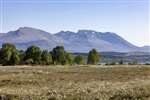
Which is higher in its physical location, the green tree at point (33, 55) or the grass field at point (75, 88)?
the green tree at point (33, 55)

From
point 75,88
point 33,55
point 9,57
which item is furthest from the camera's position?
point 33,55

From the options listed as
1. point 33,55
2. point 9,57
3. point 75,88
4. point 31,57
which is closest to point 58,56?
point 31,57

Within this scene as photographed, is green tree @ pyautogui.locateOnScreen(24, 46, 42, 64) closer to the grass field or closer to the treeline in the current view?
the treeline

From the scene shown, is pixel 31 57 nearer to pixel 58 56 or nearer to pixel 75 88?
pixel 58 56

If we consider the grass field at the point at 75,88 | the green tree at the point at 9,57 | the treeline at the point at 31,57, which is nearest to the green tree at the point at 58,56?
the treeline at the point at 31,57

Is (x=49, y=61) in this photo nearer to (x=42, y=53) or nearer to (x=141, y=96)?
(x=42, y=53)

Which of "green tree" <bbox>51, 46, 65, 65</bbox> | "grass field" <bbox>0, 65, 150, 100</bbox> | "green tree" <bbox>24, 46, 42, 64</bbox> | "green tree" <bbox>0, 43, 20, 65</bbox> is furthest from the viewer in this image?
"green tree" <bbox>51, 46, 65, 65</bbox>

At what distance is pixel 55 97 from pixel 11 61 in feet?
390

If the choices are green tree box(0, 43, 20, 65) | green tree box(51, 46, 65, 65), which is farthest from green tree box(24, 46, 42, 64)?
green tree box(51, 46, 65, 65)

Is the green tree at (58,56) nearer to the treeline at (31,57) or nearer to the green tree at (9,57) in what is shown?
the treeline at (31,57)

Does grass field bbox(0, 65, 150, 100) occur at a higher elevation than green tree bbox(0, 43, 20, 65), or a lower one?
lower

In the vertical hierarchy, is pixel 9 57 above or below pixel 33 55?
below

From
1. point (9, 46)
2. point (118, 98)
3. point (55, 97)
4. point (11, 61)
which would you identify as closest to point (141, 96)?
point (118, 98)

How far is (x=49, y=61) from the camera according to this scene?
494 feet
